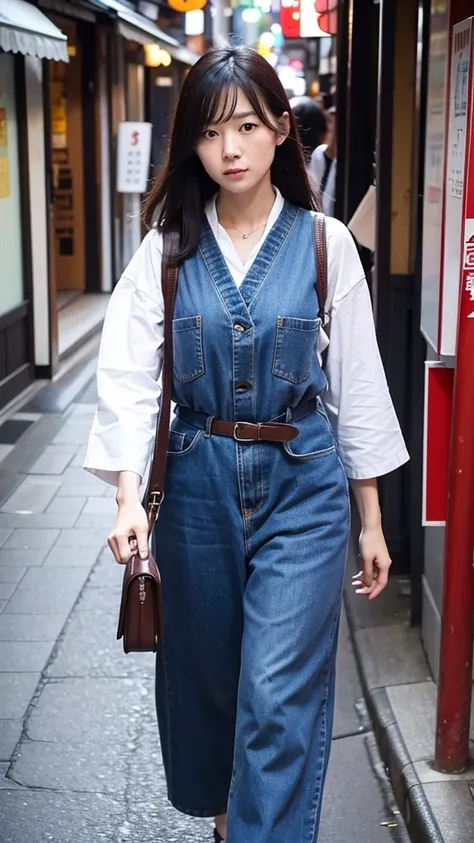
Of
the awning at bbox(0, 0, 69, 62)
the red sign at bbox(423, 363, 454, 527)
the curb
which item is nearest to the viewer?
the curb

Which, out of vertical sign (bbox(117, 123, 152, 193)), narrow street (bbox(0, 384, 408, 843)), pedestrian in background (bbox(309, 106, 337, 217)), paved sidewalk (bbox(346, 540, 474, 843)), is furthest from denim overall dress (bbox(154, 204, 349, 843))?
vertical sign (bbox(117, 123, 152, 193))

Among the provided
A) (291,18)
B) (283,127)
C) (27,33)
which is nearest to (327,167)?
(27,33)

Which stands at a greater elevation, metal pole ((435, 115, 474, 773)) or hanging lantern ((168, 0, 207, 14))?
hanging lantern ((168, 0, 207, 14))

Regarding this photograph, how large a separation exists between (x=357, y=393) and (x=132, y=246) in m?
13.6

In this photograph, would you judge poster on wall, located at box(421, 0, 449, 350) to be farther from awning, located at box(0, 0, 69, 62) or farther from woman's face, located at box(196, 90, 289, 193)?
awning, located at box(0, 0, 69, 62)

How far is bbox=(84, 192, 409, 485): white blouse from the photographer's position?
2.70 metres

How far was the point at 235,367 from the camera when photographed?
8.75 feet

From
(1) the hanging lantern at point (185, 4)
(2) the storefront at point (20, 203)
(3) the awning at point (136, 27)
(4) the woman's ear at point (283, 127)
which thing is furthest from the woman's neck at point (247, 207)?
(1) the hanging lantern at point (185, 4)

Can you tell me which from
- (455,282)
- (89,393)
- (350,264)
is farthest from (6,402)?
(350,264)

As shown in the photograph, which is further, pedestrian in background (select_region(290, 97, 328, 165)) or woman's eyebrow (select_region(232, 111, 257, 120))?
pedestrian in background (select_region(290, 97, 328, 165))

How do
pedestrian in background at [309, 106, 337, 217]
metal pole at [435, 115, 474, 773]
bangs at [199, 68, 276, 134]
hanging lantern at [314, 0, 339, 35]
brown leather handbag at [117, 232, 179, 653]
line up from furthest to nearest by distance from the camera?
1. hanging lantern at [314, 0, 339, 35]
2. pedestrian in background at [309, 106, 337, 217]
3. metal pole at [435, 115, 474, 773]
4. bangs at [199, 68, 276, 134]
5. brown leather handbag at [117, 232, 179, 653]

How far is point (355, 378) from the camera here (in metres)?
2.85

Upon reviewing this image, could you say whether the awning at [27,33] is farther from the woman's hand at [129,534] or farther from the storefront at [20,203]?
the woman's hand at [129,534]

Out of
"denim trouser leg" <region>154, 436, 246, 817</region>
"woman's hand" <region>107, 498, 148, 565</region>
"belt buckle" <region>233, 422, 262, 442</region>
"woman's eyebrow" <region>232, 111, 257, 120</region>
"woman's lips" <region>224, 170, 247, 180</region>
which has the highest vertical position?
"woman's eyebrow" <region>232, 111, 257, 120</region>
